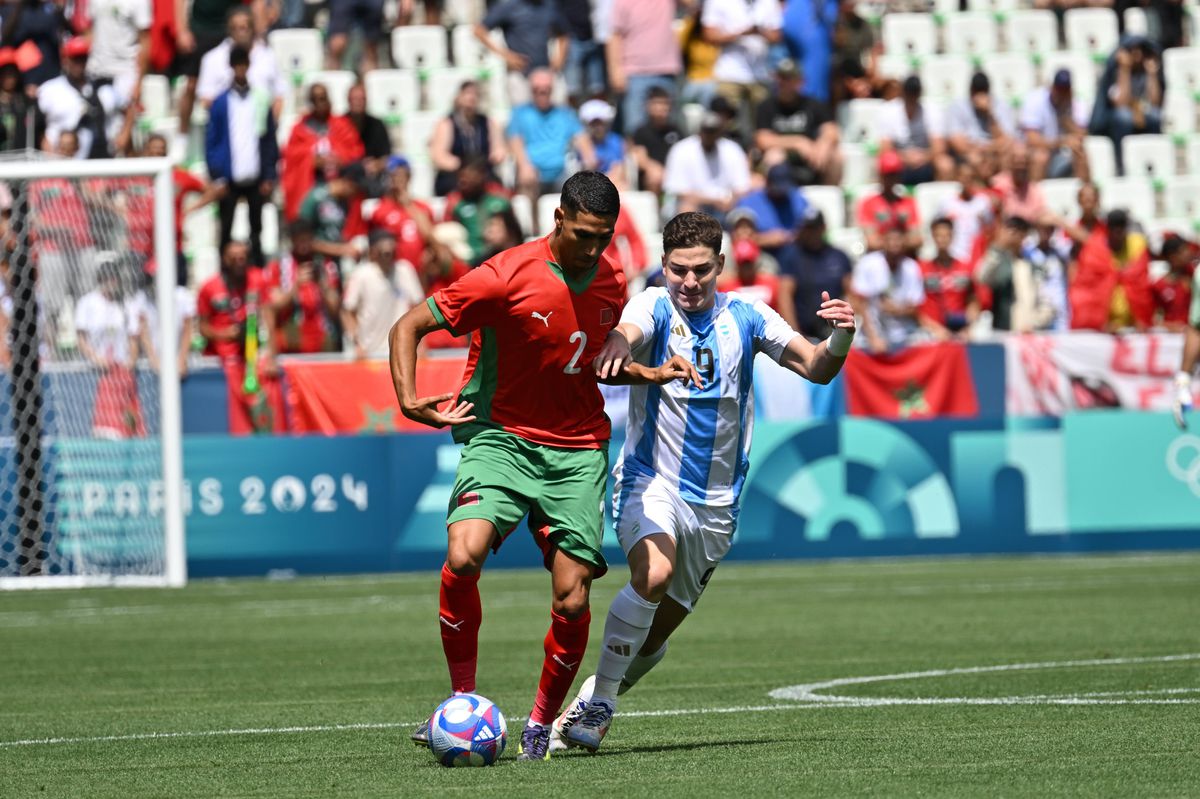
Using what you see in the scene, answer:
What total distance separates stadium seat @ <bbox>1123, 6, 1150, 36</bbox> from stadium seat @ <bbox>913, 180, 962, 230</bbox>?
487 cm

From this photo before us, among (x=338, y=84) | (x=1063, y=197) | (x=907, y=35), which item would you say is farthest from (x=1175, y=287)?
(x=338, y=84)

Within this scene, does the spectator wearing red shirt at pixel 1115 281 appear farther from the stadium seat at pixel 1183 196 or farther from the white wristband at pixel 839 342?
the white wristband at pixel 839 342

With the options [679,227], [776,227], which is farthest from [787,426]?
[679,227]

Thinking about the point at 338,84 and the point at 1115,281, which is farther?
the point at 338,84

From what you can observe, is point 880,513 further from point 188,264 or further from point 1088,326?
point 188,264

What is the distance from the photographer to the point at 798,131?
22.9 meters

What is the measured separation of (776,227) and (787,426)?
122 inches

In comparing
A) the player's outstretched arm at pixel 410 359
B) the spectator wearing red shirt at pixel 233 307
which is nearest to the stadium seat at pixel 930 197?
the spectator wearing red shirt at pixel 233 307

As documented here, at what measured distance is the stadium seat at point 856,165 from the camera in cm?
2373

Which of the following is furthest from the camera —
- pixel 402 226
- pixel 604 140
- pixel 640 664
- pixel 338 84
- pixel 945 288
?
pixel 338 84

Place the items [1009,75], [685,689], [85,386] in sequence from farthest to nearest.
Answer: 1. [1009,75]
2. [85,386]
3. [685,689]

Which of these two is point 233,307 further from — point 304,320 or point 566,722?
point 566,722

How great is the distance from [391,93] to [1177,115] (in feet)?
31.9

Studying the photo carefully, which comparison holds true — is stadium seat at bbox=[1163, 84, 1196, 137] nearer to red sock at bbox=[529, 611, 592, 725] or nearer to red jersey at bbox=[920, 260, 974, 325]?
red jersey at bbox=[920, 260, 974, 325]
